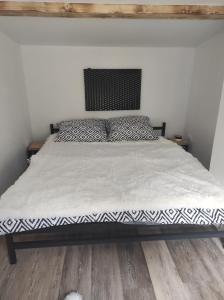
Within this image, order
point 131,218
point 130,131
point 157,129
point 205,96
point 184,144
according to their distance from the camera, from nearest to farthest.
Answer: point 131,218 → point 205,96 → point 130,131 → point 184,144 → point 157,129

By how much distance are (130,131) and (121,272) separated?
6.04ft

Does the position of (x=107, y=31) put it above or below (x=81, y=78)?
above

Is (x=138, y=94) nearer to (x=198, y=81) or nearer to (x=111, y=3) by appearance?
(x=198, y=81)

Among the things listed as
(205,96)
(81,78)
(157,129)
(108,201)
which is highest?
(81,78)

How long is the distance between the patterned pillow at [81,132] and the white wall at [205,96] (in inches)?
53.3

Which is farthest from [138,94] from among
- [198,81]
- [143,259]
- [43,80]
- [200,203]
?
[143,259]

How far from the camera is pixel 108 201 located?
1.63 m

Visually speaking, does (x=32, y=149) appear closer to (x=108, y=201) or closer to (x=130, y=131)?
(x=130, y=131)

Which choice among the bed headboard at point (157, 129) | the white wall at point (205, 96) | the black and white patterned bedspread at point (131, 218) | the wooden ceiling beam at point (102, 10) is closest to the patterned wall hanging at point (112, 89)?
the bed headboard at point (157, 129)

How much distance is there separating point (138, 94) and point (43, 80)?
1435 mm

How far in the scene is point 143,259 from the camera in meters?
1.81

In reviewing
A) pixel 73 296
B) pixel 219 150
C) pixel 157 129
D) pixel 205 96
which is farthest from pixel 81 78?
pixel 73 296

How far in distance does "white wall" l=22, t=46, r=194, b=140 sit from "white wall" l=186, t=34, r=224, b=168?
226 mm

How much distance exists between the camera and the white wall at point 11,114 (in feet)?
8.14
